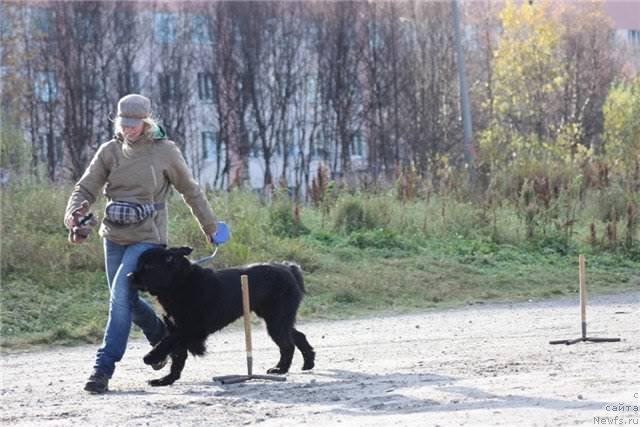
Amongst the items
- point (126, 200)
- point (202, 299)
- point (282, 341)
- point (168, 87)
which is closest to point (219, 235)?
point (202, 299)

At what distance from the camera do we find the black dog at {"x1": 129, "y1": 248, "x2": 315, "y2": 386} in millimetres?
9336

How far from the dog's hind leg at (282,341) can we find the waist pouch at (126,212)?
1.48 m

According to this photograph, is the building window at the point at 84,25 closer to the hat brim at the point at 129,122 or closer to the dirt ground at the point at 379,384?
the dirt ground at the point at 379,384

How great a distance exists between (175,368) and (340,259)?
982cm

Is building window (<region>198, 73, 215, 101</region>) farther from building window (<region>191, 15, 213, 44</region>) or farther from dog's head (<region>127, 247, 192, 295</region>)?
dog's head (<region>127, 247, 192, 295</region>)

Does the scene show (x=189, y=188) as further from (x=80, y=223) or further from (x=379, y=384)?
(x=379, y=384)

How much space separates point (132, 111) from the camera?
9266 mm

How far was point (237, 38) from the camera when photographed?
133 ft

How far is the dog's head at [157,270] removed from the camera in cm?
926

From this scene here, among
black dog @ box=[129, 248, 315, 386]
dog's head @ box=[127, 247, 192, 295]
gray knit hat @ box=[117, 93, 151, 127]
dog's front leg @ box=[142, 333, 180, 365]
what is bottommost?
dog's front leg @ box=[142, 333, 180, 365]

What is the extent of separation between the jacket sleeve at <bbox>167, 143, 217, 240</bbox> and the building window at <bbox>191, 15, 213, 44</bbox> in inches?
1231

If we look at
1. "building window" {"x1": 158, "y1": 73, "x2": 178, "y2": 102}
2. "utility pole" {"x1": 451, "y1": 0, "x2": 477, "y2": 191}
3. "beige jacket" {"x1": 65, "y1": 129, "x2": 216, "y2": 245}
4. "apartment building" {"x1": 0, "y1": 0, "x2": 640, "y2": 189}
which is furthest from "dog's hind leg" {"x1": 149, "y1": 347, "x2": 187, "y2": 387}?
"building window" {"x1": 158, "y1": 73, "x2": 178, "y2": 102}

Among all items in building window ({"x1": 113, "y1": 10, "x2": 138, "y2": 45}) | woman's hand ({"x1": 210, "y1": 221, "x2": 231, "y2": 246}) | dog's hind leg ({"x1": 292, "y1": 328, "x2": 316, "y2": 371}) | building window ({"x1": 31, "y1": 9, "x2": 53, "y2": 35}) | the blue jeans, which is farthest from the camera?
building window ({"x1": 113, "y1": 10, "x2": 138, "y2": 45})

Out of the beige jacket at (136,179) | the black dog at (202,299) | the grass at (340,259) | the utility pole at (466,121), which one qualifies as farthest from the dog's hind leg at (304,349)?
the utility pole at (466,121)
